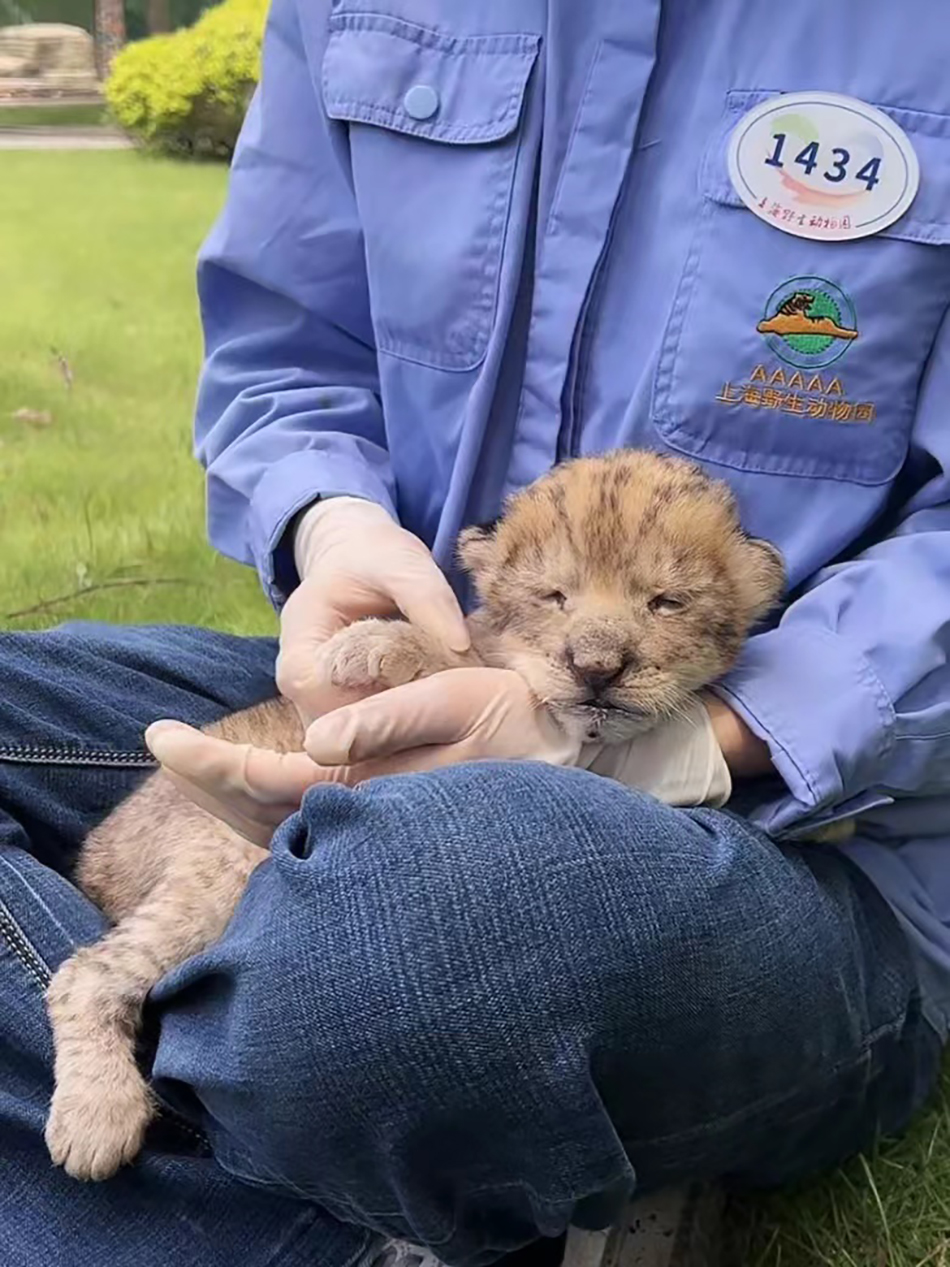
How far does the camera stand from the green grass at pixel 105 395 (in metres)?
3.17

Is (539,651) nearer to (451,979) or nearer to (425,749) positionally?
(425,749)

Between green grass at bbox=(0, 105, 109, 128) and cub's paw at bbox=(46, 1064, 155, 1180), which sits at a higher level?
green grass at bbox=(0, 105, 109, 128)

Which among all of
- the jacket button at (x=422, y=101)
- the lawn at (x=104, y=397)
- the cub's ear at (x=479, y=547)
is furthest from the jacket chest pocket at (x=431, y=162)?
the lawn at (x=104, y=397)

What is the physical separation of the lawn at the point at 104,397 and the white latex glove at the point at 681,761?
1583mm

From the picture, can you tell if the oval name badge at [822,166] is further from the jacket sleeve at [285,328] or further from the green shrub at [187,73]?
the green shrub at [187,73]

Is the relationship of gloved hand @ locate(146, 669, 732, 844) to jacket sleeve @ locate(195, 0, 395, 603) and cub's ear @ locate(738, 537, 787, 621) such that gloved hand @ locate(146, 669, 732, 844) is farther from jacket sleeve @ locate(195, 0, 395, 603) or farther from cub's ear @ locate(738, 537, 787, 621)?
jacket sleeve @ locate(195, 0, 395, 603)

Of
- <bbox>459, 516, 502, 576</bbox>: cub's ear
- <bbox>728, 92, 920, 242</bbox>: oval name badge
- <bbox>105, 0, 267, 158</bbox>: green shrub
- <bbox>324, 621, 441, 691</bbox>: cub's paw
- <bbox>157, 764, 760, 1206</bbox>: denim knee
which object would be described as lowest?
<bbox>157, 764, 760, 1206</bbox>: denim knee

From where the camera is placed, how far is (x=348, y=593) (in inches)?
68.7

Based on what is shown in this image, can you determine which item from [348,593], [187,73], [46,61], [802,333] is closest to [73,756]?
[348,593]

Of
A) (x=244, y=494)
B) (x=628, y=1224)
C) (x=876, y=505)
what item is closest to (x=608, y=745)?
(x=876, y=505)

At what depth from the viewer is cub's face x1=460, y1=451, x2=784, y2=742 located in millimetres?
1527

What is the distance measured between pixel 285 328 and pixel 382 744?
0.83 meters

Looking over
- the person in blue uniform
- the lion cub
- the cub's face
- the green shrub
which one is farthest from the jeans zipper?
the green shrub

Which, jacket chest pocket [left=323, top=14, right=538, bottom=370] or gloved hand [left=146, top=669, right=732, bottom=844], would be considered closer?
gloved hand [left=146, top=669, right=732, bottom=844]
